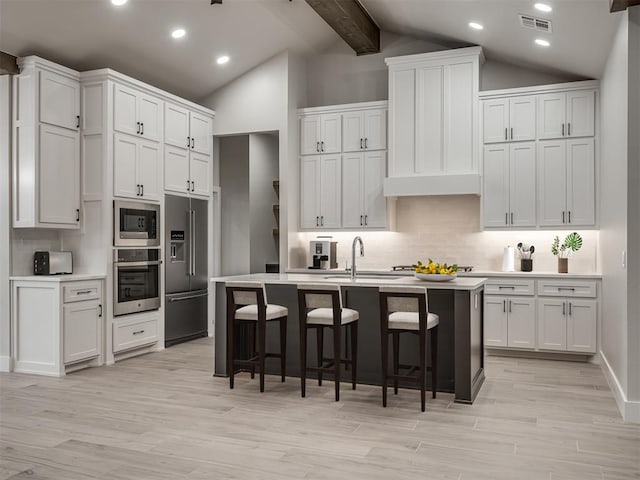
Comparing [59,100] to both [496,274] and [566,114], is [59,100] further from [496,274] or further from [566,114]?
[566,114]

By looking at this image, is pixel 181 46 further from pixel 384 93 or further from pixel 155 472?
pixel 155 472

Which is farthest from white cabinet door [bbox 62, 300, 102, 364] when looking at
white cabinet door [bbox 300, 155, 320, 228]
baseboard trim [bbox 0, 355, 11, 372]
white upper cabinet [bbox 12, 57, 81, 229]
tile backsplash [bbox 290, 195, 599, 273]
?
white cabinet door [bbox 300, 155, 320, 228]

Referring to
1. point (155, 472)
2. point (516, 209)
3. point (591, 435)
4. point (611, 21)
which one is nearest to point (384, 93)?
point (516, 209)

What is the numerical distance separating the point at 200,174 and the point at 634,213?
4.99m

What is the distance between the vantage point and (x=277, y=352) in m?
5.27

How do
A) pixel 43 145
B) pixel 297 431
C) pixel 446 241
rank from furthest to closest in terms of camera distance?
pixel 446 241 < pixel 43 145 < pixel 297 431

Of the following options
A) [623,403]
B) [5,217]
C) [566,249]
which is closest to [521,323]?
[566,249]

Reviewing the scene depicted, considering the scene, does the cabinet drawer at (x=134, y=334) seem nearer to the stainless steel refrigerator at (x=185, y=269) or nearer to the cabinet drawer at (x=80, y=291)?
the stainless steel refrigerator at (x=185, y=269)

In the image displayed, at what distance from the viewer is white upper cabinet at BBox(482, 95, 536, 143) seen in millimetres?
6309

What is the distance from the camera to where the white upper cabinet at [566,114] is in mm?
6059

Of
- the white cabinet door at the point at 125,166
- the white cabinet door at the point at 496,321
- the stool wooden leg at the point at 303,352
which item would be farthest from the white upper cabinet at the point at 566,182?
the white cabinet door at the point at 125,166

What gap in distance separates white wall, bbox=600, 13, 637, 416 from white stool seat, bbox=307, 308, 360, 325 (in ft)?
6.59

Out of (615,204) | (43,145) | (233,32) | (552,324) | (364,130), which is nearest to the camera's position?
(615,204)

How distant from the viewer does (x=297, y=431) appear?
3691 mm
